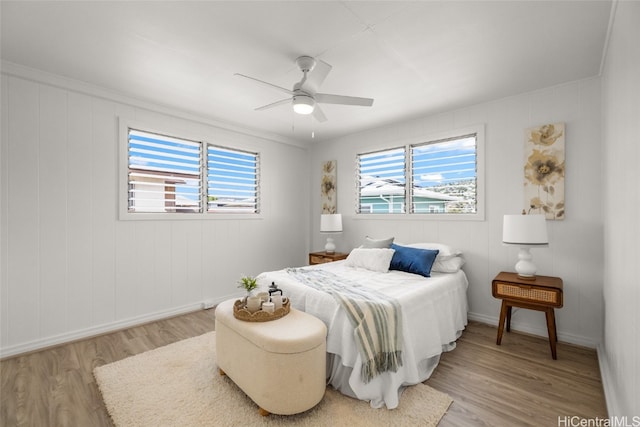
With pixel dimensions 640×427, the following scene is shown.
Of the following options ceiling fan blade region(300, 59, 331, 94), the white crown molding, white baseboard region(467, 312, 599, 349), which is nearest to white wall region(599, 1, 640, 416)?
white baseboard region(467, 312, 599, 349)

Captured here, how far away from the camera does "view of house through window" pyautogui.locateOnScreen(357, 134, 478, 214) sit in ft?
11.9

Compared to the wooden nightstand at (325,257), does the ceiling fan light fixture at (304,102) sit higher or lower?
higher

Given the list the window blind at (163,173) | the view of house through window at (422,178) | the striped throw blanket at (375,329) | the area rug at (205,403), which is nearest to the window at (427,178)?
the view of house through window at (422,178)

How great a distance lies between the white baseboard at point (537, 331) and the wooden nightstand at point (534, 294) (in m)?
0.40

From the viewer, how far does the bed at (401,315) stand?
2.02 meters

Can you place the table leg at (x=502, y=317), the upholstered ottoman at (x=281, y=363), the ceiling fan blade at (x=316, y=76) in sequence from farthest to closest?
the table leg at (x=502, y=317) < the ceiling fan blade at (x=316, y=76) < the upholstered ottoman at (x=281, y=363)

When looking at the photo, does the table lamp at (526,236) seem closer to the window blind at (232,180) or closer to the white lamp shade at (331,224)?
the white lamp shade at (331,224)

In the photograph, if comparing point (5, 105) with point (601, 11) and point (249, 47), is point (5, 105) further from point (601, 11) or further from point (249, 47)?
point (601, 11)

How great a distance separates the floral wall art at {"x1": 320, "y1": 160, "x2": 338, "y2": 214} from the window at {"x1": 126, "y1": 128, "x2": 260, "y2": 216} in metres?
1.17

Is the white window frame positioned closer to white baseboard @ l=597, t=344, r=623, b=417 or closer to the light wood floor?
the light wood floor

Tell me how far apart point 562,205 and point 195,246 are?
169 inches

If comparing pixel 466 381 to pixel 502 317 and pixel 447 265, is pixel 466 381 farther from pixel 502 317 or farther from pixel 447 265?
pixel 447 265

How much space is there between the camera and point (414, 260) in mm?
3289

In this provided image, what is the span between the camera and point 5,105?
104 inches
